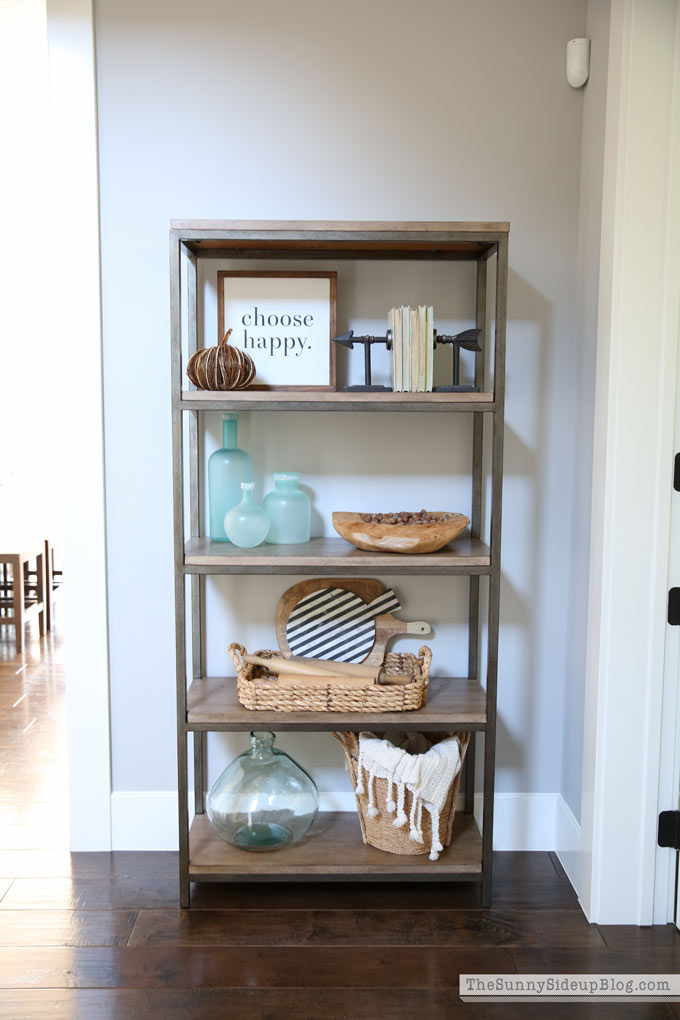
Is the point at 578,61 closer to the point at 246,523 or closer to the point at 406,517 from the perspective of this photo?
the point at 406,517

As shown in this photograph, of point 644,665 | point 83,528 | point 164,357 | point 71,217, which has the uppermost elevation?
point 71,217

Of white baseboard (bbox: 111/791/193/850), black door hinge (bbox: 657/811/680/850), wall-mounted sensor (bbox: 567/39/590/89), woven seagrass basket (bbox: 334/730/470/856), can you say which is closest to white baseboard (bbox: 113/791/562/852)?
white baseboard (bbox: 111/791/193/850)

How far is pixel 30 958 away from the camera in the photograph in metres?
1.99

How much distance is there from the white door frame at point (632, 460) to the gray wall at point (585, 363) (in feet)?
0.26

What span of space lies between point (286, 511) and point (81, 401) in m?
0.64

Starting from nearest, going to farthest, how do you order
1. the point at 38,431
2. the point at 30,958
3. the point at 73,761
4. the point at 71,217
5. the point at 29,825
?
the point at 30,958, the point at 71,217, the point at 73,761, the point at 29,825, the point at 38,431

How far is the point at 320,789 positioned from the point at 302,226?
1.53 meters

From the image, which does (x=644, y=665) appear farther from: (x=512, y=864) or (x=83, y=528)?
(x=83, y=528)

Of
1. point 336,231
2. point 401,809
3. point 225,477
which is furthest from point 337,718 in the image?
point 336,231

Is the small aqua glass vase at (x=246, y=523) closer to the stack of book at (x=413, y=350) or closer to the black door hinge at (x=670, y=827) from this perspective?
the stack of book at (x=413, y=350)

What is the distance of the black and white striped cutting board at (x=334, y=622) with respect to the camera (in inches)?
95.0

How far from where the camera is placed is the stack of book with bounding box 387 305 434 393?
210 centimetres

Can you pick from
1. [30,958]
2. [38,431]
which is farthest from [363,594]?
[38,431]

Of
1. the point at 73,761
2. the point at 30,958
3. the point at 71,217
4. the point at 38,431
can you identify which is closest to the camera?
the point at 30,958
